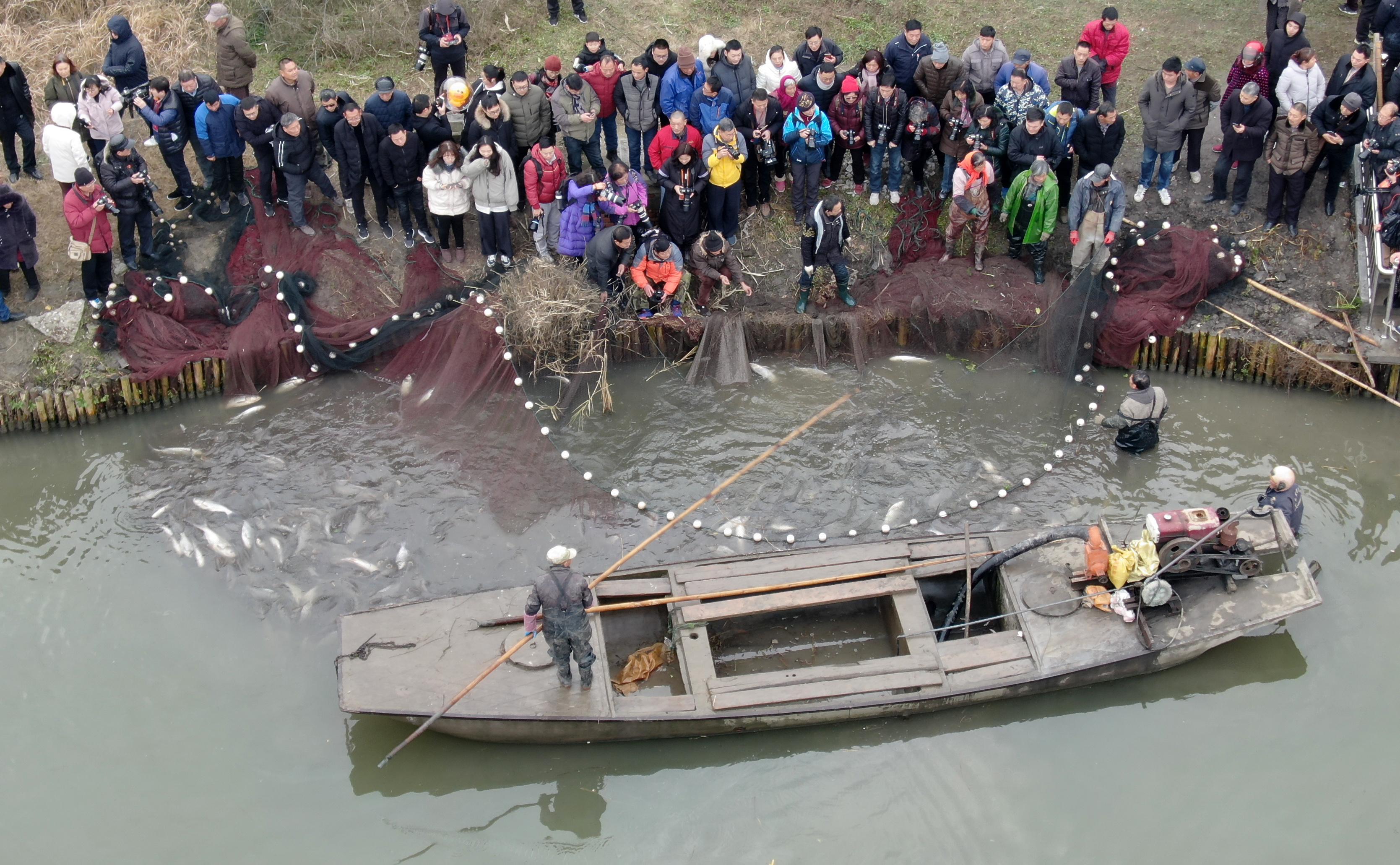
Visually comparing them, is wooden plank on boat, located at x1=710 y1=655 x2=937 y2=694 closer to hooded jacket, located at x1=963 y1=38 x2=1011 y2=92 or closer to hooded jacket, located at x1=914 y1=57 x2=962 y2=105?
hooded jacket, located at x1=914 y1=57 x2=962 y2=105

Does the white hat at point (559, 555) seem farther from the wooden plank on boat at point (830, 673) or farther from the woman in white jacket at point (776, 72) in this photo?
the woman in white jacket at point (776, 72)

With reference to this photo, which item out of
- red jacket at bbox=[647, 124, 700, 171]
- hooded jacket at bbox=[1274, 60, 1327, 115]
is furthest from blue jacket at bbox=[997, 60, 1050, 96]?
red jacket at bbox=[647, 124, 700, 171]

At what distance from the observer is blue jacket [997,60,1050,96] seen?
1356cm

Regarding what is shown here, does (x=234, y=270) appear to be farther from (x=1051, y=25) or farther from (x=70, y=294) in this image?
(x=1051, y=25)

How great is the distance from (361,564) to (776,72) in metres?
7.47

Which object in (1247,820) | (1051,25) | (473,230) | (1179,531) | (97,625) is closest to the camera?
(1247,820)

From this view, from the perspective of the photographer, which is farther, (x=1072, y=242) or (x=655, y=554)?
(x=1072, y=242)

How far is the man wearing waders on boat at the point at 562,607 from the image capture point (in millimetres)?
9406

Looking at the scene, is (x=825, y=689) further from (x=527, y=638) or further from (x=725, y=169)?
(x=725, y=169)

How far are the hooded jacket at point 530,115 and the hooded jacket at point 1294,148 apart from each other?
8367 mm

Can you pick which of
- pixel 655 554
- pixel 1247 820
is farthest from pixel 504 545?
pixel 1247 820

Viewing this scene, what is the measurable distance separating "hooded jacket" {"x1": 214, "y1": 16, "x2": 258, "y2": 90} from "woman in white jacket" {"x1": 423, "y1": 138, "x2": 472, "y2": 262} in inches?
109

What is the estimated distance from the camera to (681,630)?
10305 mm

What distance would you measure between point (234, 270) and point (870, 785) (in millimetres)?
9275
